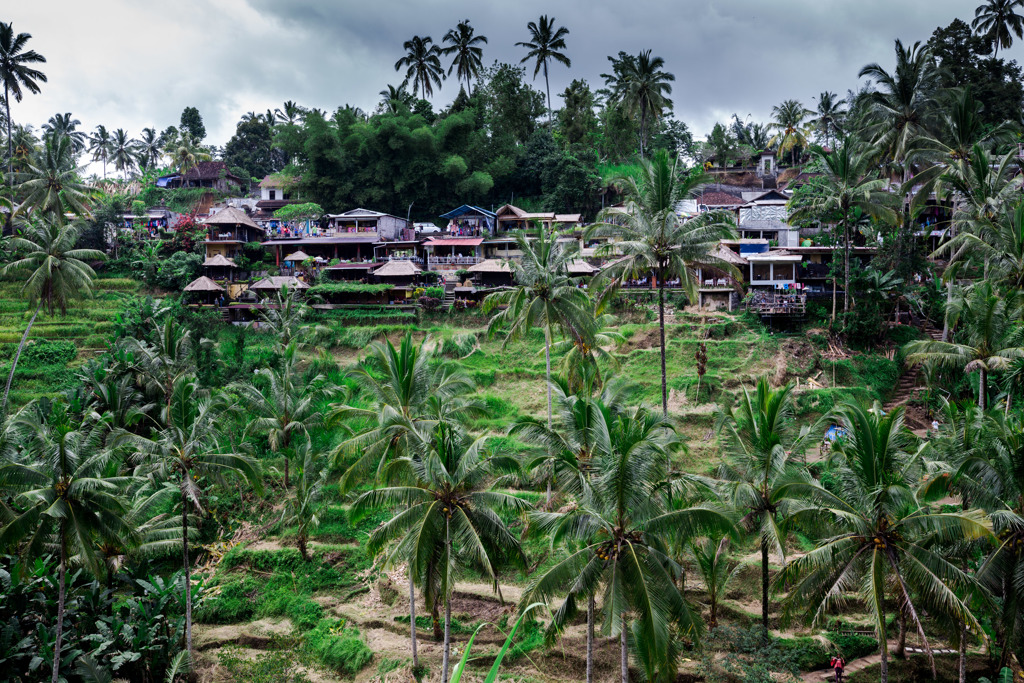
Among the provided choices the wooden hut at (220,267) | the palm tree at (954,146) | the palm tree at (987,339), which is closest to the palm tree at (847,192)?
the palm tree at (954,146)

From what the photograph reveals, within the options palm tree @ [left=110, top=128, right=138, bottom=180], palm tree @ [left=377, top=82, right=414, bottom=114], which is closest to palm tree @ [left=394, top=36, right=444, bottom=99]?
palm tree @ [left=377, top=82, right=414, bottom=114]

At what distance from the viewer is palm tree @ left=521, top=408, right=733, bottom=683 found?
16.8m

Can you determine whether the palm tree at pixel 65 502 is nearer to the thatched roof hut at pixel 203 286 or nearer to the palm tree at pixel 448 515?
the palm tree at pixel 448 515

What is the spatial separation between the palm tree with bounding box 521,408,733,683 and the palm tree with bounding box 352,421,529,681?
5.44 ft

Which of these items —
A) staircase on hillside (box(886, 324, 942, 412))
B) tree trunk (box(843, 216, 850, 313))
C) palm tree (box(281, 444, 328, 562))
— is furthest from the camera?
tree trunk (box(843, 216, 850, 313))

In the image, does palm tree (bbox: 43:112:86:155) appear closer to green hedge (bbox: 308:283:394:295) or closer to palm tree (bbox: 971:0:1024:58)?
green hedge (bbox: 308:283:394:295)

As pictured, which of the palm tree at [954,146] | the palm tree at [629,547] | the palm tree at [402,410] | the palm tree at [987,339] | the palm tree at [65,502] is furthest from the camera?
the palm tree at [954,146]

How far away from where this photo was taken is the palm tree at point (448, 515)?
736 inches

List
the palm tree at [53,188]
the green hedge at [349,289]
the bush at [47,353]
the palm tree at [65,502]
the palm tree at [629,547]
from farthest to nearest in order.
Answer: the palm tree at [53,188]
the green hedge at [349,289]
the bush at [47,353]
the palm tree at [65,502]
the palm tree at [629,547]

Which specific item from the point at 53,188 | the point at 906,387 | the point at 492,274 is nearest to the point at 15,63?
the point at 53,188

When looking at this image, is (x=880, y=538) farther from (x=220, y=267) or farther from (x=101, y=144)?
(x=101, y=144)

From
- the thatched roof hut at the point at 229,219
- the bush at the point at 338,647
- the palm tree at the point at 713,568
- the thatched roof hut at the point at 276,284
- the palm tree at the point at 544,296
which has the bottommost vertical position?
the bush at the point at 338,647

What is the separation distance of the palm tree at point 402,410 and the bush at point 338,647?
194 cm

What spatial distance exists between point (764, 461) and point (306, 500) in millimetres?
17561
